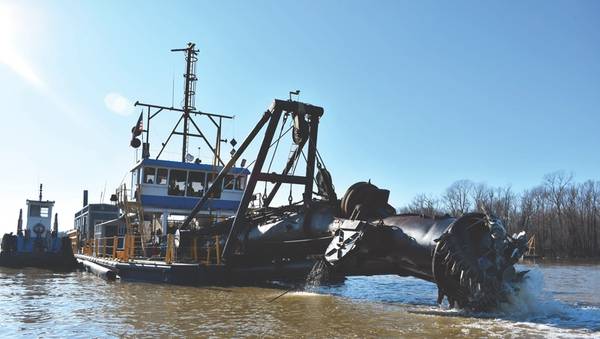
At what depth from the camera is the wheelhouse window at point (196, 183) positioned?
20703 millimetres

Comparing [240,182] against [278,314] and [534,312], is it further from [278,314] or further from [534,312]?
[534,312]

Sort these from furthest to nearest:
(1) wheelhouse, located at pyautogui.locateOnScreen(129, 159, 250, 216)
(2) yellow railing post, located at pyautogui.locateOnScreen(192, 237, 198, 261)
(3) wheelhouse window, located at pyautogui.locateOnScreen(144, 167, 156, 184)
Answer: (3) wheelhouse window, located at pyautogui.locateOnScreen(144, 167, 156, 184), (1) wheelhouse, located at pyautogui.locateOnScreen(129, 159, 250, 216), (2) yellow railing post, located at pyautogui.locateOnScreen(192, 237, 198, 261)

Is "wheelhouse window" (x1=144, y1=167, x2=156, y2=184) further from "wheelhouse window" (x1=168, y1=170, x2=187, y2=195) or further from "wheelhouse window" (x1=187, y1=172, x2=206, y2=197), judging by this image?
"wheelhouse window" (x1=187, y1=172, x2=206, y2=197)

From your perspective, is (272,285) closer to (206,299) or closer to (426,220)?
(206,299)

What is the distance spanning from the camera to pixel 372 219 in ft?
35.1

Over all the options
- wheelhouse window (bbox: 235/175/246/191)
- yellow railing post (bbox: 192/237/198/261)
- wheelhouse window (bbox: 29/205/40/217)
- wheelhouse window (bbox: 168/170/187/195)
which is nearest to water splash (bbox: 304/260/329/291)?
yellow railing post (bbox: 192/237/198/261)

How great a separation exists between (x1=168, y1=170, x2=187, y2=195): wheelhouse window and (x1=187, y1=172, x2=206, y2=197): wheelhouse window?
0.75 ft

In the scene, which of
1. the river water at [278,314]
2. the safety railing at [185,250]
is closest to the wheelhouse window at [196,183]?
the safety railing at [185,250]

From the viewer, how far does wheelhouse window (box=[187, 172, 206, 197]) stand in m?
20.7

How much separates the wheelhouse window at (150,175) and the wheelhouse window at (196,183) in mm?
1321

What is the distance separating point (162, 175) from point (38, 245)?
1017 cm

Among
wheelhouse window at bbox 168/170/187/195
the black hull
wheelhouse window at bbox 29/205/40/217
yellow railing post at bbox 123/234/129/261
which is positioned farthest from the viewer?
wheelhouse window at bbox 29/205/40/217

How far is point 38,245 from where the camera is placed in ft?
86.5

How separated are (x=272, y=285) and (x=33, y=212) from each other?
19.0 m
